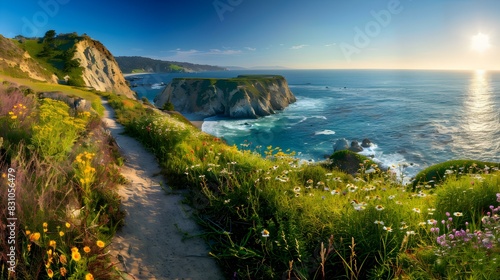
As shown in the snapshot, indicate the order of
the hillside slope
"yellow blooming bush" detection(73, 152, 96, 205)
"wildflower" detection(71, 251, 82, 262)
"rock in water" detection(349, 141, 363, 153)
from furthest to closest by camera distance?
1. the hillside slope
2. "rock in water" detection(349, 141, 363, 153)
3. "yellow blooming bush" detection(73, 152, 96, 205)
4. "wildflower" detection(71, 251, 82, 262)

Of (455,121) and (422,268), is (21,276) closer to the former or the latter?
(422,268)

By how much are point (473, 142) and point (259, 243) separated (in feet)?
202

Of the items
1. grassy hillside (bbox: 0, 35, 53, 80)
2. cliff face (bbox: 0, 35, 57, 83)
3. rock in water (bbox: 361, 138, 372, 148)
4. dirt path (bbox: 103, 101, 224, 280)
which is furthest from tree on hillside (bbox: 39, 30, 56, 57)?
dirt path (bbox: 103, 101, 224, 280)

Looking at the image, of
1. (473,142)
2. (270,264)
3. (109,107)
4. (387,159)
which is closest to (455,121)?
(473,142)

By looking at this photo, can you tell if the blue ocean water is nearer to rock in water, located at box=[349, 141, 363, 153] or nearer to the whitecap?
the whitecap

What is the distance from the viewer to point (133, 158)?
10.5 meters

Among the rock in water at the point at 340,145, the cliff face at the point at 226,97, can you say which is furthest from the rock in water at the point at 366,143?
the cliff face at the point at 226,97

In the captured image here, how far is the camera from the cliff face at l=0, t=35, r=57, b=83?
42.8 m

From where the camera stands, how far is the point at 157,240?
18.2 feet

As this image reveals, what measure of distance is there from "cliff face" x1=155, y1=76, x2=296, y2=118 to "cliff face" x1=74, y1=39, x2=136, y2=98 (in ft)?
64.3

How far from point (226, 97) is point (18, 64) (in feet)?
178

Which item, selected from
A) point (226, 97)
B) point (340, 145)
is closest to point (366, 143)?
point (340, 145)

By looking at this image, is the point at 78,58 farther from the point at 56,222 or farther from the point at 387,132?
the point at 56,222

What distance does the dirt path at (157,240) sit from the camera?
15.5 ft
